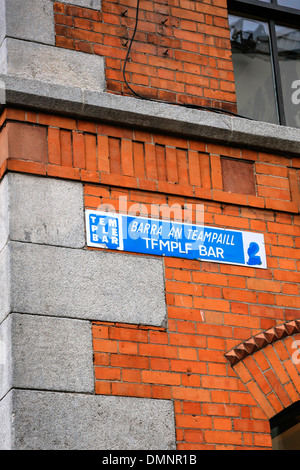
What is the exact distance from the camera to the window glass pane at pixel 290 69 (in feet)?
26.4

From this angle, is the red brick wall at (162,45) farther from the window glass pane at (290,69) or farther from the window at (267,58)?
the window glass pane at (290,69)

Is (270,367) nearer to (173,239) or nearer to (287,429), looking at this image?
(287,429)

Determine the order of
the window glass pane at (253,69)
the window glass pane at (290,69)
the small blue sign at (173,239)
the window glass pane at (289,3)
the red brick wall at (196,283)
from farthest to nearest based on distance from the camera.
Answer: the window glass pane at (289,3) < the window glass pane at (290,69) < the window glass pane at (253,69) < the small blue sign at (173,239) < the red brick wall at (196,283)

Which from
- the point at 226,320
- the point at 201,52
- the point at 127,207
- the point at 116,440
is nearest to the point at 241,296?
the point at 226,320

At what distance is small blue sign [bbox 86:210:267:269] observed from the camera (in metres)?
6.52

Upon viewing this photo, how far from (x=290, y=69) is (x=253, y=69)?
0.41 meters

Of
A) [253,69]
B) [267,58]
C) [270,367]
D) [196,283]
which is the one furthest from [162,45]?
[270,367]

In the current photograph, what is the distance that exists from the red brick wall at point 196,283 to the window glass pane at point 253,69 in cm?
64

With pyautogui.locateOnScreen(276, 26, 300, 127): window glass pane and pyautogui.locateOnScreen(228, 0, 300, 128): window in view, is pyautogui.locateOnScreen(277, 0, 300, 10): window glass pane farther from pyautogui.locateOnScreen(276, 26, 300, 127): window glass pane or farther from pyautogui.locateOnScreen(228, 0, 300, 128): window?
pyautogui.locateOnScreen(276, 26, 300, 127): window glass pane

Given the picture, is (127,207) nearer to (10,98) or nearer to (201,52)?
(10,98)

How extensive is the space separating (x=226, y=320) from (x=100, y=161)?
4.62ft

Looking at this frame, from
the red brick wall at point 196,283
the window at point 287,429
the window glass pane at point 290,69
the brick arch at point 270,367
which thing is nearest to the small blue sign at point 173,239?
the red brick wall at point 196,283

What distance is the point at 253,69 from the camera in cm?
804

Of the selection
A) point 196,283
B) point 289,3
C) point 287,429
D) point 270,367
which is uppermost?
point 289,3
